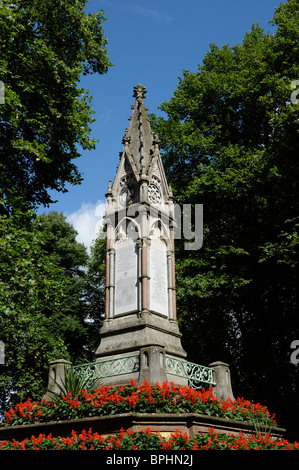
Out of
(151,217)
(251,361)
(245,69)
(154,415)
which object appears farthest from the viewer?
(245,69)

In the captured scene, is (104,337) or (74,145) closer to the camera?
(104,337)

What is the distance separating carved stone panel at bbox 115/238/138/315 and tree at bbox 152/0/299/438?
719 centimetres

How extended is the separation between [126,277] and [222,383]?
3.58m

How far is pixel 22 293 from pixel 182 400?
6512 mm

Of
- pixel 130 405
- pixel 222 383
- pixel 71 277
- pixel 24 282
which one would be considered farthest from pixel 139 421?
pixel 71 277

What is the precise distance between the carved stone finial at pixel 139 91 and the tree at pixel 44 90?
3.32 metres

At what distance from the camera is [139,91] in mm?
14109

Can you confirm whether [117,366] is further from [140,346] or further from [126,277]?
[126,277]

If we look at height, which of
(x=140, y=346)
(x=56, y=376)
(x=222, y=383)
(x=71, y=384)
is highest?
(x=140, y=346)

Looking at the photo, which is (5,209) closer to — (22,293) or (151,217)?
(22,293)

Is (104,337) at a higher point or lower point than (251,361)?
lower

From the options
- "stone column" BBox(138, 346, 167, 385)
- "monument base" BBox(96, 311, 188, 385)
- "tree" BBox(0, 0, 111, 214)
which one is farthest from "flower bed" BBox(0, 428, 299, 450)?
"tree" BBox(0, 0, 111, 214)
